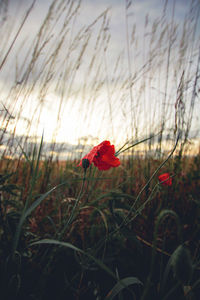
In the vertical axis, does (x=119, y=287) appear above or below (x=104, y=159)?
below

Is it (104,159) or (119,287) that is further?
(104,159)

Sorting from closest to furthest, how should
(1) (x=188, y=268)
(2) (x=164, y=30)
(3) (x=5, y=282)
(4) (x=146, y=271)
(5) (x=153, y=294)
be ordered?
(1) (x=188, y=268) → (3) (x=5, y=282) → (5) (x=153, y=294) → (4) (x=146, y=271) → (2) (x=164, y=30)

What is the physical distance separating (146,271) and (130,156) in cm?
79

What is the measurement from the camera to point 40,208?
3.41ft

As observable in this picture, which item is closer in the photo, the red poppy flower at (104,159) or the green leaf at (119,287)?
the green leaf at (119,287)

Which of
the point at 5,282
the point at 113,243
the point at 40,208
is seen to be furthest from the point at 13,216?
the point at 113,243

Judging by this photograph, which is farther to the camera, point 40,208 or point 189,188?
point 189,188

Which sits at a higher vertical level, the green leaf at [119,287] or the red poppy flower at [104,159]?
the red poppy flower at [104,159]

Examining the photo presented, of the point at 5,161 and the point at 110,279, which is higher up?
the point at 5,161

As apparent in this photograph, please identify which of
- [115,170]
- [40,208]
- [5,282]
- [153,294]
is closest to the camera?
[5,282]

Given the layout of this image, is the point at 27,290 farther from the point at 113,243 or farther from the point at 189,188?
the point at 189,188

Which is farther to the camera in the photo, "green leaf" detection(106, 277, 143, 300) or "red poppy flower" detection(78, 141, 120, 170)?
"red poppy flower" detection(78, 141, 120, 170)

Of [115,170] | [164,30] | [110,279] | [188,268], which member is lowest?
[110,279]

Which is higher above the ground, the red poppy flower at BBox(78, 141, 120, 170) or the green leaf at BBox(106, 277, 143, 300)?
the red poppy flower at BBox(78, 141, 120, 170)
